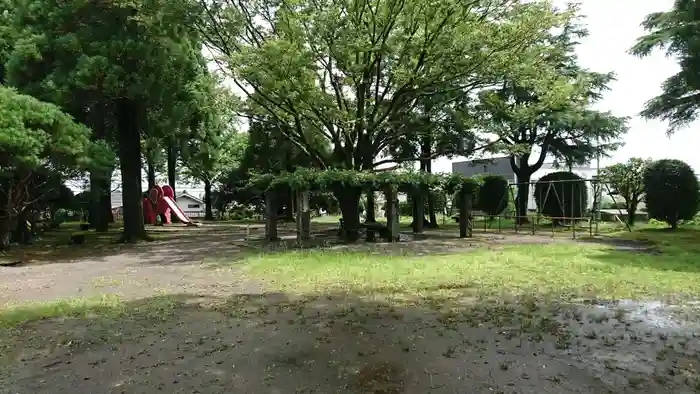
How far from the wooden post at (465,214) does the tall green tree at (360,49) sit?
389cm

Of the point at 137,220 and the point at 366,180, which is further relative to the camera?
the point at 137,220

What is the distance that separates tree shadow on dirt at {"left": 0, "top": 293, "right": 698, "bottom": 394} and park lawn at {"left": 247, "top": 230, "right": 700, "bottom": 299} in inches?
50.6

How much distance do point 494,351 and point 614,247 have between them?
1087 cm

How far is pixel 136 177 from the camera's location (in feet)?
63.2

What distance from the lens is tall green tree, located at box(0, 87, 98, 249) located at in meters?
12.5

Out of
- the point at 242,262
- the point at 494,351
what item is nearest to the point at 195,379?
the point at 494,351

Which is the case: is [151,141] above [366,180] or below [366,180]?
above

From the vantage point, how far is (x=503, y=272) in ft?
32.4

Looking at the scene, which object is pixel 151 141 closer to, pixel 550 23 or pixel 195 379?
pixel 550 23

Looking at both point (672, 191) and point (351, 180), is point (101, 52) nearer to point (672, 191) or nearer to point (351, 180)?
point (351, 180)

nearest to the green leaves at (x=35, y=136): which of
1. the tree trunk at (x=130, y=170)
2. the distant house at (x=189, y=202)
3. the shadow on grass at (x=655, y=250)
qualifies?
the tree trunk at (x=130, y=170)

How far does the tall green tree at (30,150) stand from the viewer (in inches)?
492

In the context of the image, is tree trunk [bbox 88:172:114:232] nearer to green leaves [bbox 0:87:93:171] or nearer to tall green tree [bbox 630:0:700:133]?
green leaves [bbox 0:87:93:171]

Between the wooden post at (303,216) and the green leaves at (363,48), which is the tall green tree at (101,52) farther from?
the wooden post at (303,216)
